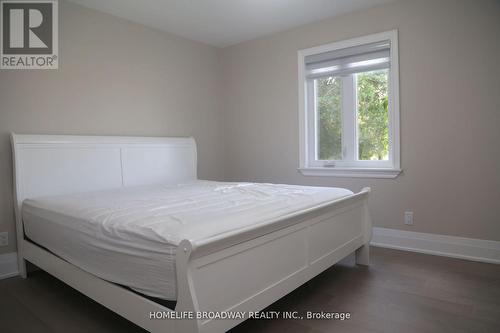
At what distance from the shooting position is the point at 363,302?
211 cm

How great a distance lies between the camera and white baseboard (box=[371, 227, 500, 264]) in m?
2.79

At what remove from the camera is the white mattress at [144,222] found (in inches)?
57.6

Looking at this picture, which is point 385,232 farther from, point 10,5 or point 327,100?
point 10,5

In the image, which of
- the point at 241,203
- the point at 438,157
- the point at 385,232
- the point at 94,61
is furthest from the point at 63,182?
the point at 438,157

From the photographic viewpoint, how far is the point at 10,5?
2746 millimetres

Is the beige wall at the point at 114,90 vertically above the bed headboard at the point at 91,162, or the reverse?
the beige wall at the point at 114,90

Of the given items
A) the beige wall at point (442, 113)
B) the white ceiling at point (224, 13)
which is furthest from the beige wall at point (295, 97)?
the white ceiling at point (224, 13)

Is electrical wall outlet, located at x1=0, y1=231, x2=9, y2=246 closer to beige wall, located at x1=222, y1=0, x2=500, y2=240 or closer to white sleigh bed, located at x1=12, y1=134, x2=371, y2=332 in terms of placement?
white sleigh bed, located at x1=12, y1=134, x2=371, y2=332

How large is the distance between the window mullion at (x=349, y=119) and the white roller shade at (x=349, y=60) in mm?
127

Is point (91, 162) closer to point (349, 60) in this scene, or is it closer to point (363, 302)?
point (363, 302)

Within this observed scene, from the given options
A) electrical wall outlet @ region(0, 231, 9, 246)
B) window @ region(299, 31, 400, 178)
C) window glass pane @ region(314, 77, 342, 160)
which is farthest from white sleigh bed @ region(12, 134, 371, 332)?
window glass pane @ region(314, 77, 342, 160)

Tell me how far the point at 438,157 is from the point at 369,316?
5.71 feet

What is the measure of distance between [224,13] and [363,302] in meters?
2.91

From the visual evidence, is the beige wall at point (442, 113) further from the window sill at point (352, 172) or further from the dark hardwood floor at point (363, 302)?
the dark hardwood floor at point (363, 302)
